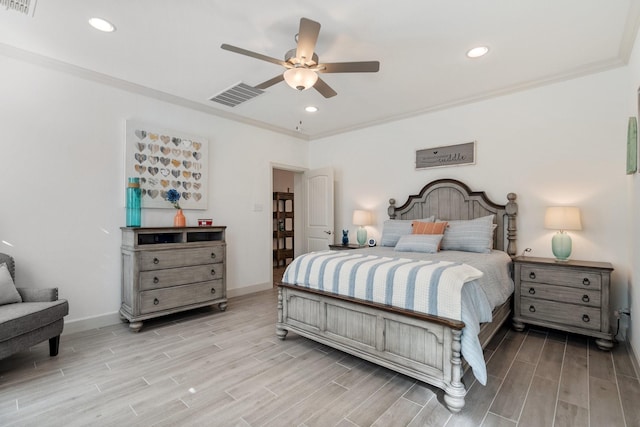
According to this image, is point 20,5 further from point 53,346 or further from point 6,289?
point 53,346

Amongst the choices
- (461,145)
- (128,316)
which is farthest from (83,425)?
(461,145)

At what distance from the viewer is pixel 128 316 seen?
3191mm

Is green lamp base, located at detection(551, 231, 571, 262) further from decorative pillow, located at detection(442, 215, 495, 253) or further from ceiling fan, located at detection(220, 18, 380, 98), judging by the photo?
ceiling fan, located at detection(220, 18, 380, 98)

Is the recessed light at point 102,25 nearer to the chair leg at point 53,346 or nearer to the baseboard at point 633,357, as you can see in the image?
the chair leg at point 53,346

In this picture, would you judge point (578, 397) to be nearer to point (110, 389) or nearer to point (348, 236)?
point (110, 389)

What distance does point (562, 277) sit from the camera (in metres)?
2.89

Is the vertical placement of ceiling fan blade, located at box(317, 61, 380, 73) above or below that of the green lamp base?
above

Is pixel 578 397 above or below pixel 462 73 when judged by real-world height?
below

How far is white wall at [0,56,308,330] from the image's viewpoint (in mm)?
2809

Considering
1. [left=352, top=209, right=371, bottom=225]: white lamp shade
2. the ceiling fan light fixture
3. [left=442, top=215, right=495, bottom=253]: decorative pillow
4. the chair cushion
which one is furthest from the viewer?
[left=352, top=209, right=371, bottom=225]: white lamp shade

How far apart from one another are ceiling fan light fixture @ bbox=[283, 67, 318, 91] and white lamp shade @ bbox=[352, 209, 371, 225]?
2.62 m

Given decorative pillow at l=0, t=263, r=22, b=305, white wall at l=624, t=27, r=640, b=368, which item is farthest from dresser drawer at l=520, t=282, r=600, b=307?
decorative pillow at l=0, t=263, r=22, b=305

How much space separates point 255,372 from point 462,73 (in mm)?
3484

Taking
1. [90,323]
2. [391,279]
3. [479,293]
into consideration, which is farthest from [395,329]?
[90,323]
